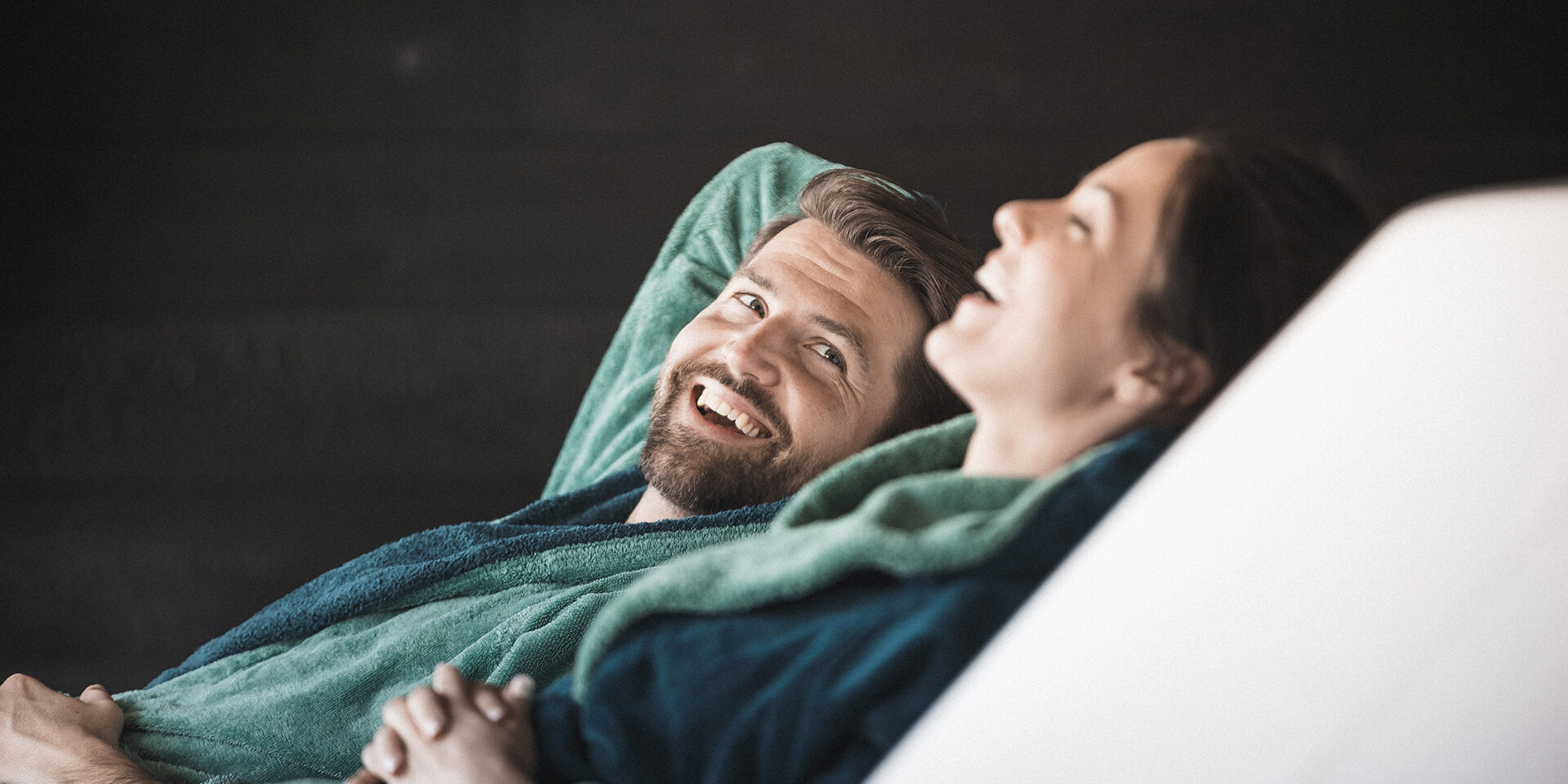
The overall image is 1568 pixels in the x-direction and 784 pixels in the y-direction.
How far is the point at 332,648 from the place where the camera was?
2.92 feet

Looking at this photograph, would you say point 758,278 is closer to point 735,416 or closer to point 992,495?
point 735,416

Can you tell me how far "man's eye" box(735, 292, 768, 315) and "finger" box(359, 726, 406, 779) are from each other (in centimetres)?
59

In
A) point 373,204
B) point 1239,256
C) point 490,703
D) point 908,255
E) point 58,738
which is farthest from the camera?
point 373,204

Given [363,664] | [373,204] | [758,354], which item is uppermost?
[373,204]

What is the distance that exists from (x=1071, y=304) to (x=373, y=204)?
3.82 feet

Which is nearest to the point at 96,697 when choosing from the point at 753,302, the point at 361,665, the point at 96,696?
the point at 96,696

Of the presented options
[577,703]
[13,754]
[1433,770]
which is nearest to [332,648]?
[13,754]

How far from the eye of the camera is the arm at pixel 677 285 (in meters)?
1.23

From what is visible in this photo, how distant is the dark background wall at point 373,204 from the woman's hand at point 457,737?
2.77 ft

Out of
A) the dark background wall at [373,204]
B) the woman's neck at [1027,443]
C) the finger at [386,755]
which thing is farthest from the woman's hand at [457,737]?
the dark background wall at [373,204]

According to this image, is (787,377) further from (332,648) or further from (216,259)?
(216,259)

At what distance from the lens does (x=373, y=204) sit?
1380 mm

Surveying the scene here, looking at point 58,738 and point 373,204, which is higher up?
point 373,204

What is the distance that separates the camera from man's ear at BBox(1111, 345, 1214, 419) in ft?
1.64
